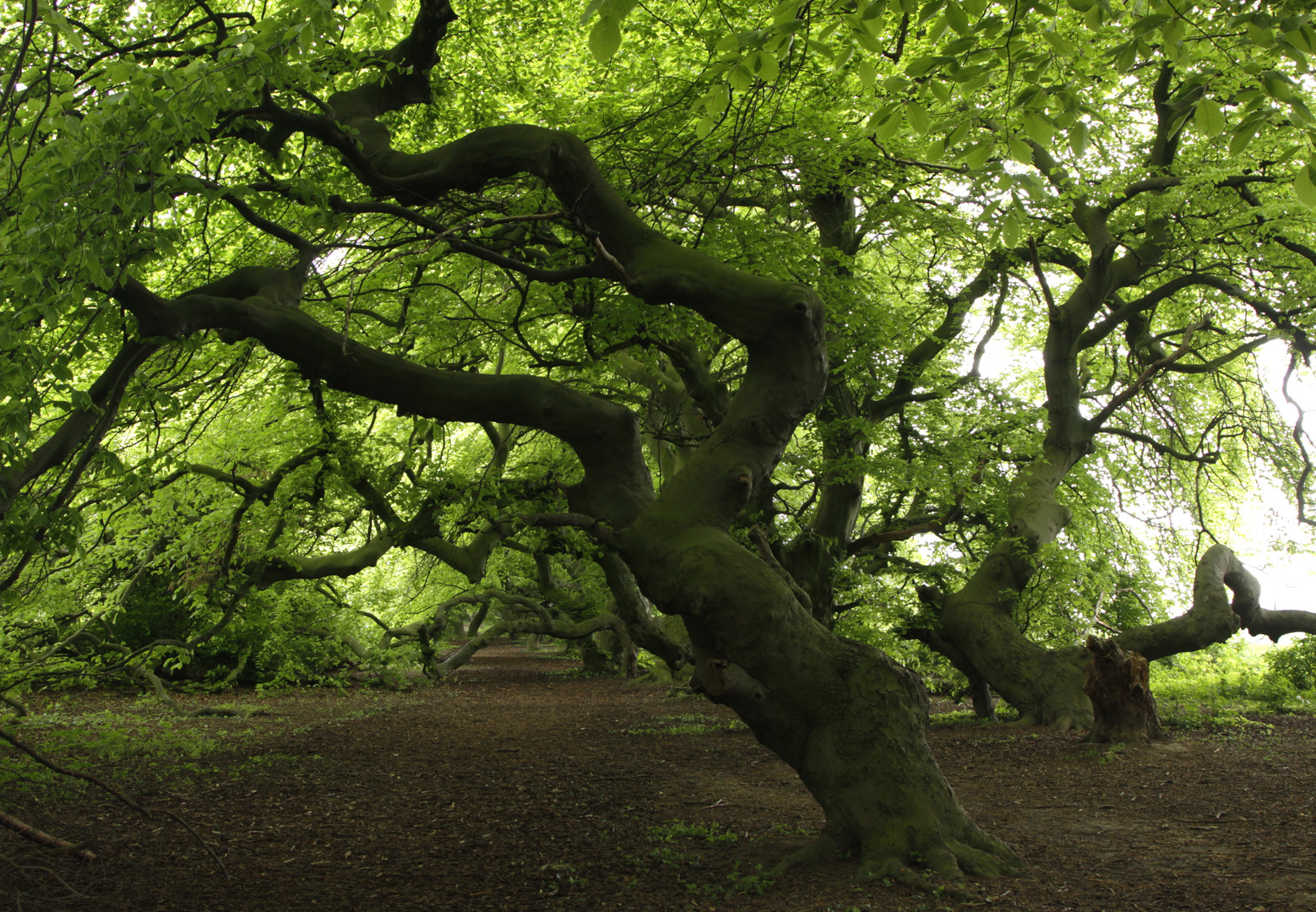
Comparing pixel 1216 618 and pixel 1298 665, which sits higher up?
pixel 1216 618

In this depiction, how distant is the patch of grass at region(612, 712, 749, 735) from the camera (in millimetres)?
10570

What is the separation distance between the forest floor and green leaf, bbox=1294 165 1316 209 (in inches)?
121

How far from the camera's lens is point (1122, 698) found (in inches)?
315

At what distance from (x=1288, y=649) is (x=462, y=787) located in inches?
463

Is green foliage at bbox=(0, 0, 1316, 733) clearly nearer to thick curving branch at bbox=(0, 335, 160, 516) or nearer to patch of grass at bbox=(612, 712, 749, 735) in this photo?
thick curving branch at bbox=(0, 335, 160, 516)

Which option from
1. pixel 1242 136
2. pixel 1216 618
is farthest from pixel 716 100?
pixel 1216 618

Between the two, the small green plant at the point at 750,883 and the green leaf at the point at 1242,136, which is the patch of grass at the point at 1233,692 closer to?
the small green plant at the point at 750,883

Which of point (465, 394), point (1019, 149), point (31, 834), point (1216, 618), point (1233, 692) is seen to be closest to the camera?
point (1019, 149)

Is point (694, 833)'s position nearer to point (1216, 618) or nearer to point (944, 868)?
point (944, 868)

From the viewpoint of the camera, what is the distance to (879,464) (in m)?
9.33

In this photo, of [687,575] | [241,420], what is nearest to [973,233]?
[687,575]

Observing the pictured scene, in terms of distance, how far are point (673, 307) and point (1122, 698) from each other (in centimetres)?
582

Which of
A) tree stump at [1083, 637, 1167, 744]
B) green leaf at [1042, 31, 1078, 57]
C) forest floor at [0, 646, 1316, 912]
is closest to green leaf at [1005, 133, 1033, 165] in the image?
green leaf at [1042, 31, 1078, 57]

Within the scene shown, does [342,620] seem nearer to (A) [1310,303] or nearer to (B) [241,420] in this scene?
(B) [241,420]
